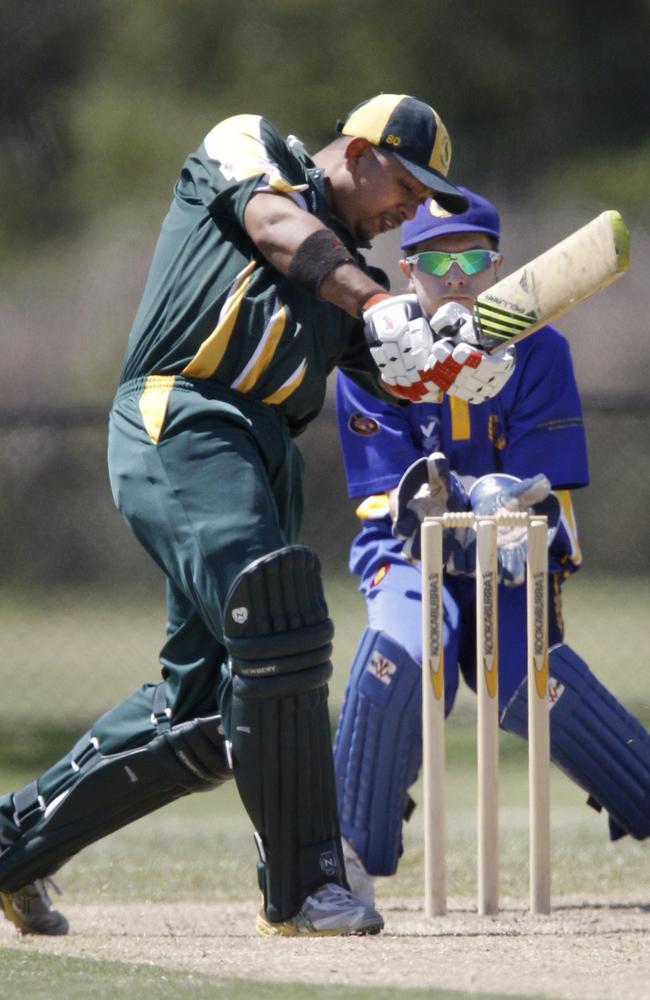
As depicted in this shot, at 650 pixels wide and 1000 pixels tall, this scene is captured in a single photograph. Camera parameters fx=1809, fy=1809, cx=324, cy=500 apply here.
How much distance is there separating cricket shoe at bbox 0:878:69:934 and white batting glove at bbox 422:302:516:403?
46.1 inches

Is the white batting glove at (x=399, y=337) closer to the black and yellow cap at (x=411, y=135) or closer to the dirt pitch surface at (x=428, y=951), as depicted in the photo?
the black and yellow cap at (x=411, y=135)

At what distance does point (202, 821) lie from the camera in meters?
5.12

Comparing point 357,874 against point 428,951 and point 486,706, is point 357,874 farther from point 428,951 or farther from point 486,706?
point 428,951

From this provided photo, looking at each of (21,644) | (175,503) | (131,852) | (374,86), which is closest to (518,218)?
(374,86)

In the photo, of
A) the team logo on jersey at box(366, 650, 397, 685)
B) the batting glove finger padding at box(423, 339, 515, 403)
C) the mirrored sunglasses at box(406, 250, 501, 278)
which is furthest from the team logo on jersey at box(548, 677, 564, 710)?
the batting glove finger padding at box(423, 339, 515, 403)

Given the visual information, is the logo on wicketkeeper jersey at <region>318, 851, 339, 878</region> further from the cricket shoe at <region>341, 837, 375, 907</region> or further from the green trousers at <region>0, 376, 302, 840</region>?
the cricket shoe at <region>341, 837, 375, 907</region>

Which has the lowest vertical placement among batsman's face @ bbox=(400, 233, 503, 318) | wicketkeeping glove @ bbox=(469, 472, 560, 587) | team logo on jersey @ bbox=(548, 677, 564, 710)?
team logo on jersey @ bbox=(548, 677, 564, 710)

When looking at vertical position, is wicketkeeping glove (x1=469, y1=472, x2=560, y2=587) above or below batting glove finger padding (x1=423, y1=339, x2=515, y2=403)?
below

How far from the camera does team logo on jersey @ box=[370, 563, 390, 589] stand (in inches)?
145

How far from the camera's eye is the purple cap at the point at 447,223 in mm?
3762

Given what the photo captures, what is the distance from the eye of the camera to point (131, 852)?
14.8 feet

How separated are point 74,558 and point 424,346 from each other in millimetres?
6083

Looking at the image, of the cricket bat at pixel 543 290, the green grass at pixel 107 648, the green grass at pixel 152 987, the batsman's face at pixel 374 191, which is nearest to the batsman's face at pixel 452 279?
the batsman's face at pixel 374 191

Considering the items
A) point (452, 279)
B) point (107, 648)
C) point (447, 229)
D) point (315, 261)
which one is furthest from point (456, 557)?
point (107, 648)
